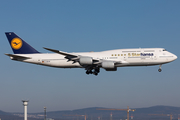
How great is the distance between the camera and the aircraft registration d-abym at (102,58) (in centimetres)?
5250

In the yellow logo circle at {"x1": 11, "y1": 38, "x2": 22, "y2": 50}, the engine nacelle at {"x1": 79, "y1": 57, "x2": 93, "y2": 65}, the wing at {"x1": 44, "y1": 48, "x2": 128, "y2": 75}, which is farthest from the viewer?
the yellow logo circle at {"x1": 11, "y1": 38, "x2": 22, "y2": 50}

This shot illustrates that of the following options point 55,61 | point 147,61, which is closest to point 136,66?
point 147,61

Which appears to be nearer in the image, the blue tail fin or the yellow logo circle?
the blue tail fin

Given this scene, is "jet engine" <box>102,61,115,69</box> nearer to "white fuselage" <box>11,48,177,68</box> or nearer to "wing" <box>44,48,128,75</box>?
"wing" <box>44,48,128,75</box>

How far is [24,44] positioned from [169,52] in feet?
107

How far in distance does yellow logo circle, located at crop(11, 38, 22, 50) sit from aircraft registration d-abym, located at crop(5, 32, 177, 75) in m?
4.00

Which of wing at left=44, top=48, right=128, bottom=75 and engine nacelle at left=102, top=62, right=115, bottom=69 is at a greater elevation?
wing at left=44, top=48, right=128, bottom=75

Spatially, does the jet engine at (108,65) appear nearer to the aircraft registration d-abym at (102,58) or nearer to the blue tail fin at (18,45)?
the aircraft registration d-abym at (102,58)

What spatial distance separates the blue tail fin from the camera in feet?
203

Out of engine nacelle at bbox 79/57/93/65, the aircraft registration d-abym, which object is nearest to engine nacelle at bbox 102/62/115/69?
the aircraft registration d-abym

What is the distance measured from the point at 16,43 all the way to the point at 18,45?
0.80 m

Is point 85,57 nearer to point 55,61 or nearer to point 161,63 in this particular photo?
point 55,61

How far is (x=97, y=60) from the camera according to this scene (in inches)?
2111

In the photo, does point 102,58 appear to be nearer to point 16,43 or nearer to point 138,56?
point 138,56
